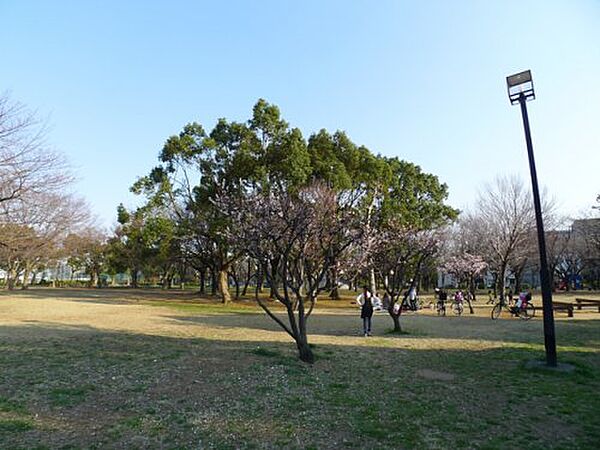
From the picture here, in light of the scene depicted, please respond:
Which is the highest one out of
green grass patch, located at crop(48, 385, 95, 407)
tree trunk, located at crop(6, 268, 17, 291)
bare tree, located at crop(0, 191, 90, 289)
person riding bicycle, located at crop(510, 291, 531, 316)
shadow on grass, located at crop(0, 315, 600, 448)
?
bare tree, located at crop(0, 191, 90, 289)

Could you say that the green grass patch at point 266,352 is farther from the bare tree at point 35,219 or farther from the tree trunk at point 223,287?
the tree trunk at point 223,287

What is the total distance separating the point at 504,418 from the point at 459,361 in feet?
13.0

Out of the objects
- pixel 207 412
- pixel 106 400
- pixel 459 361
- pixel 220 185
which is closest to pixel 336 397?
pixel 207 412

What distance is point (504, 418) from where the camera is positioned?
18.9ft

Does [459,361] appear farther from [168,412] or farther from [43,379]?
[43,379]

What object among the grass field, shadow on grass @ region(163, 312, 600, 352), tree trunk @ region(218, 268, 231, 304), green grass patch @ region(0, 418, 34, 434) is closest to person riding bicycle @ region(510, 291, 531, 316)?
shadow on grass @ region(163, 312, 600, 352)

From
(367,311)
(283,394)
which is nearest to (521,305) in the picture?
(367,311)

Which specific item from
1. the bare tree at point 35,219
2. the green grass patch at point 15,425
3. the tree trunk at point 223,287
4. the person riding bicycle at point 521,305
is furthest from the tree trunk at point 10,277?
the green grass patch at point 15,425

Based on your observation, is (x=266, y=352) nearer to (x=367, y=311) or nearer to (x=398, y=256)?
(x=367, y=311)

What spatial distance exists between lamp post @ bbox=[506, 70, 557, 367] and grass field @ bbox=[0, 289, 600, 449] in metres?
0.74

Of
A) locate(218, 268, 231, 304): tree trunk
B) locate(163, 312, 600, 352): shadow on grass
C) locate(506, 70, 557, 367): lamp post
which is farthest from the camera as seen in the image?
locate(218, 268, 231, 304): tree trunk

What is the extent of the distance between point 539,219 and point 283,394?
250 inches

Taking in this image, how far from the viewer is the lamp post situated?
8812 millimetres

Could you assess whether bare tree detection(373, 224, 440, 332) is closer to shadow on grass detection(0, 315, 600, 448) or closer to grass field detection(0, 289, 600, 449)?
grass field detection(0, 289, 600, 449)
